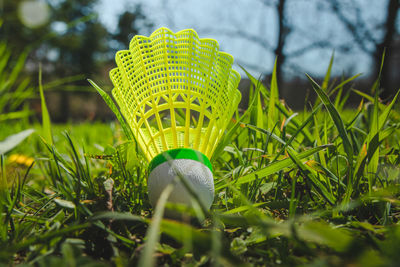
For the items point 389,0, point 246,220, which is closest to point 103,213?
point 246,220

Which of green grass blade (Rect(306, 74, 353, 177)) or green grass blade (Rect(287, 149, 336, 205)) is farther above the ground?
green grass blade (Rect(306, 74, 353, 177))

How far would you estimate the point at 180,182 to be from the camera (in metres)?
0.64

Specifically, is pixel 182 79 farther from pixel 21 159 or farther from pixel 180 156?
pixel 21 159

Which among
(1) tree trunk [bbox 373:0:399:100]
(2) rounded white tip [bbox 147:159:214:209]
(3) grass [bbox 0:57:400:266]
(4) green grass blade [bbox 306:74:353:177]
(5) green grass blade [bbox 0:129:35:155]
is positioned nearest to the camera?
(3) grass [bbox 0:57:400:266]

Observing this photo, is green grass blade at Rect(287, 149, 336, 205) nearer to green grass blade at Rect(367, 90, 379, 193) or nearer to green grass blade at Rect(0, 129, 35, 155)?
green grass blade at Rect(367, 90, 379, 193)

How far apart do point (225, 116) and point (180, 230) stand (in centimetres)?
46

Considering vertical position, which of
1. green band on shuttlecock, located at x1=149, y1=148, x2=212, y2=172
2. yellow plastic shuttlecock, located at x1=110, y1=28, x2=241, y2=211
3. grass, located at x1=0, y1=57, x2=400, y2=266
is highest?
yellow plastic shuttlecock, located at x1=110, y1=28, x2=241, y2=211

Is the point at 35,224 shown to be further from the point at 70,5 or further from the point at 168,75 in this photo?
the point at 70,5

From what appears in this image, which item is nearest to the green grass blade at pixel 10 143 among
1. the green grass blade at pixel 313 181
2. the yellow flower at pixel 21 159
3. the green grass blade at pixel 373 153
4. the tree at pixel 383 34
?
the yellow flower at pixel 21 159

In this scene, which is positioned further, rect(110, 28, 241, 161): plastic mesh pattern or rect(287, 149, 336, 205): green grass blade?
rect(110, 28, 241, 161): plastic mesh pattern

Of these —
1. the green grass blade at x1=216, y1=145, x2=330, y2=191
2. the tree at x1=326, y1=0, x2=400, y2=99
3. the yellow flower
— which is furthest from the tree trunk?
the yellow flower

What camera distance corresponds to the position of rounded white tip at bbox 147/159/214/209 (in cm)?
63

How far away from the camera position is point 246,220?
1.44ft

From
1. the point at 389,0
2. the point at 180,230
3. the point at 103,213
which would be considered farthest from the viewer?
the point at 389,0
